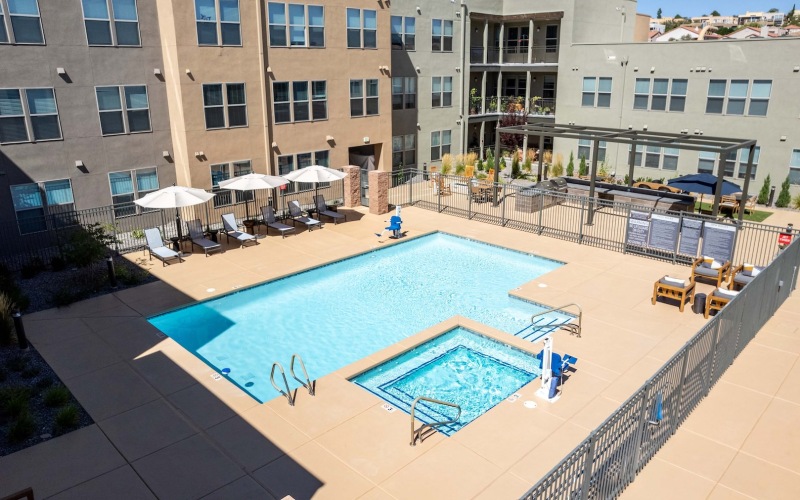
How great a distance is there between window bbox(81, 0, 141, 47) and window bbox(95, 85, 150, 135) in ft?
5.05

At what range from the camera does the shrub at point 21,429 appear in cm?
988

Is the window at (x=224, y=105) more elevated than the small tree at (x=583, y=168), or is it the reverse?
the window at (x=224, y=105)

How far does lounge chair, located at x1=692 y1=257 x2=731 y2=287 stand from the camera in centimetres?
1622

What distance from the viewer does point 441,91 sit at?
106 ft

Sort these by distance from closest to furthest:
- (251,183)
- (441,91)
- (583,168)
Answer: (251,183) < (583,168) < (441,91)

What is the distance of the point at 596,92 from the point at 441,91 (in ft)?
27.7

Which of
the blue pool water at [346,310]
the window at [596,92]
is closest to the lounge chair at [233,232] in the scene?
the blue pool water at [346,310]

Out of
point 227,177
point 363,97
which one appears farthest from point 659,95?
point 227,177

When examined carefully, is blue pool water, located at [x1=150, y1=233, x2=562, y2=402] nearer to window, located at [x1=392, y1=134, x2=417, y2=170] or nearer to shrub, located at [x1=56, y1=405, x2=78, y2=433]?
shrub, located at [x1=56, y1=405, x2=78, y2=433]

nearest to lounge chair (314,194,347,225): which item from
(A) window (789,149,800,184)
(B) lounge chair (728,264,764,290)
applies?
(B) lounge chair (728,264,764,290)

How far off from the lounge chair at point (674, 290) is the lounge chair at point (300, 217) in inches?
502

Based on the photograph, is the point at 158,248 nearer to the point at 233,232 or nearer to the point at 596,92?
the point at 233,232

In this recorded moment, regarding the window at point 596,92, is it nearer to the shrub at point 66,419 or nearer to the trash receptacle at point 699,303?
the trash receptacle at point 699,303

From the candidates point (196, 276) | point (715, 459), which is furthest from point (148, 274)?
point (715, 459)
